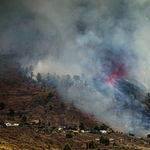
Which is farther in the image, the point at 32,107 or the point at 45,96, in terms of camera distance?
the point at 45,96

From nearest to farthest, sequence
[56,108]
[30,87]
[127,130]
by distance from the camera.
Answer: [127,130], [56,108], [30,87]

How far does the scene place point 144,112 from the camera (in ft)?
579

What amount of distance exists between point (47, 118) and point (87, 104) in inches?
2509

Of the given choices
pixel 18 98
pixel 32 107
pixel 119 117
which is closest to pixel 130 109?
pixel 119 117

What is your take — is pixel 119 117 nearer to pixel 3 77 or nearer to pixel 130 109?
pixel 130 109

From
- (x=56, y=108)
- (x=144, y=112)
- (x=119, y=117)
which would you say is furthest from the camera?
(x=144, y=112)

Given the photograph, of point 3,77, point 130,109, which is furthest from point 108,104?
point 3,77

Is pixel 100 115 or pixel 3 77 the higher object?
pixel 3 77

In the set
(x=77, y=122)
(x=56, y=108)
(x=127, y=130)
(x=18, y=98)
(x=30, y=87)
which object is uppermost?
(x=30, y=87)

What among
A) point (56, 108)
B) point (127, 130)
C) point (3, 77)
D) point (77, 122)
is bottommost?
point (127, 130)

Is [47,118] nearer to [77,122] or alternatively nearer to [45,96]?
[77,122]

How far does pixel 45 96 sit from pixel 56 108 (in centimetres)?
3024

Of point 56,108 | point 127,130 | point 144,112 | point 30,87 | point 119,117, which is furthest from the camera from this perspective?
point 30,87

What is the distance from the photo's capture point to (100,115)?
142 meters
